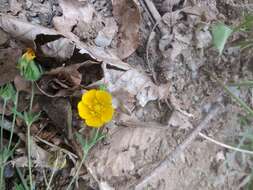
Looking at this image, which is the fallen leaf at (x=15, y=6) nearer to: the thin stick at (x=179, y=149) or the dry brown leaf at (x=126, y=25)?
the dry brown leaf at (x=126, y=25)

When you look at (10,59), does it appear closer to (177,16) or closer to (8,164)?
(8,164)

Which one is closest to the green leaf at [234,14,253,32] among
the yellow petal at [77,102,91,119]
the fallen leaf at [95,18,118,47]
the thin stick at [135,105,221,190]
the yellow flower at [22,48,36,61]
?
the thin stick at [135,105,221,190]

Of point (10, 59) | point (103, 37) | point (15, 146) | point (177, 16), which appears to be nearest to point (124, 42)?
point (103, 37)

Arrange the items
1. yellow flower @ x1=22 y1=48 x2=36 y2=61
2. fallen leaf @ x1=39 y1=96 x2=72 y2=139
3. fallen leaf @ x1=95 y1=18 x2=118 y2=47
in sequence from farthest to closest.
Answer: fallen leaf @ x1=95 y1=18 x2=118 y2=47 < fallen leaf @ x1=39 y1=96 x2=72 y2=139 < yellow flower @ x1=22 y1=48 x2=36 y2=61

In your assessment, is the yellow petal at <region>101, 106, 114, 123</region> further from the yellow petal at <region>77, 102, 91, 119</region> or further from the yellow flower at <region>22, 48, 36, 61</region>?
the yellow flower at <region>22, 48, 36, 61</region>

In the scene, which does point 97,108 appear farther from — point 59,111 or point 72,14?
point 72,14

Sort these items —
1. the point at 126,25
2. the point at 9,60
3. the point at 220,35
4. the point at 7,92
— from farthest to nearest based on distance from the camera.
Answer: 1. the point at 126,25
2. the point at 220,35
3. the point at 9,60
4. the point at 7,92

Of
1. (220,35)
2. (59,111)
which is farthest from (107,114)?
(220,35)
